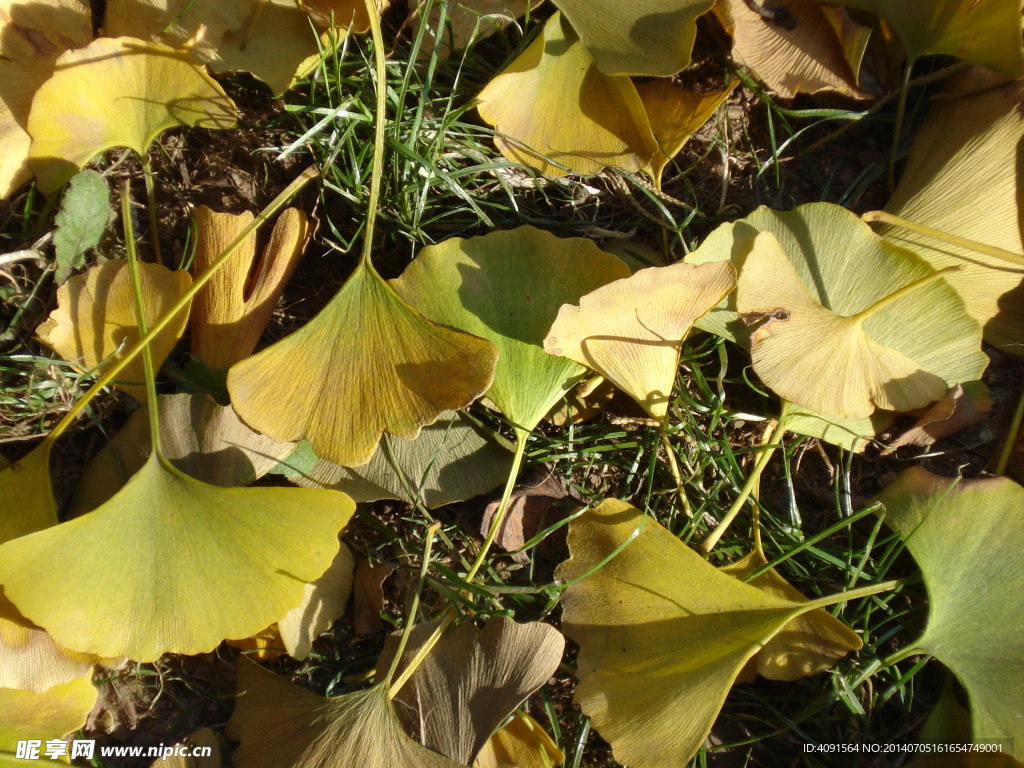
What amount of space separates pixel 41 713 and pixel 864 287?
0.94 metres

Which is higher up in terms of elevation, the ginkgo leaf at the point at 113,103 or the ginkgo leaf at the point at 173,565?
the ginkgo leaf at the point at 113,103

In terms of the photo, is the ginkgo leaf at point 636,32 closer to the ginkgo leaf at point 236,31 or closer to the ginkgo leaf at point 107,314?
the ginkgo leaf at point 236,31

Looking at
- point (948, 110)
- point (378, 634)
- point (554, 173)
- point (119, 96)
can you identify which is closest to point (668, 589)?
point (378, 634)

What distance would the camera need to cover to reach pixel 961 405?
2.57 ft

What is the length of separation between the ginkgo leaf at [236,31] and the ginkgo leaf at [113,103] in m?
0.03

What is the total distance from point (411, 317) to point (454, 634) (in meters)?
0.32

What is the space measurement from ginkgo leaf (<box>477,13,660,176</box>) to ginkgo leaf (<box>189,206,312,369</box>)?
243 millimetres

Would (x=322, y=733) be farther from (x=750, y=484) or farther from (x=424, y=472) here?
(x=750, y=484)

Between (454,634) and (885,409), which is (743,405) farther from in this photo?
(454,634)

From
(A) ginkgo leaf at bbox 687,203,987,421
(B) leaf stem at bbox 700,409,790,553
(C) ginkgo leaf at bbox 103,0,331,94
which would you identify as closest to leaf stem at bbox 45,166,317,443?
(C) ginkgo leaf at bbox 103,0,331,94

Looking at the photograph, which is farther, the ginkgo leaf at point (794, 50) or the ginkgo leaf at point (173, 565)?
the ginkgo leaf at point (794, 50)

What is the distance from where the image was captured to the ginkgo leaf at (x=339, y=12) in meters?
0.79

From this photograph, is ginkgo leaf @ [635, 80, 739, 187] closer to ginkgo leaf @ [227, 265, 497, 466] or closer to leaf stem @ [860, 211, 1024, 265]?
leaf stem @ [860, 211, 1024, 265]

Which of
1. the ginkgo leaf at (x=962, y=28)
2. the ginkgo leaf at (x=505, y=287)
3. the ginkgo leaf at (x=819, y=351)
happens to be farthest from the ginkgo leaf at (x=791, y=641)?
the ginkgo leaf at (x=962, y=28)
